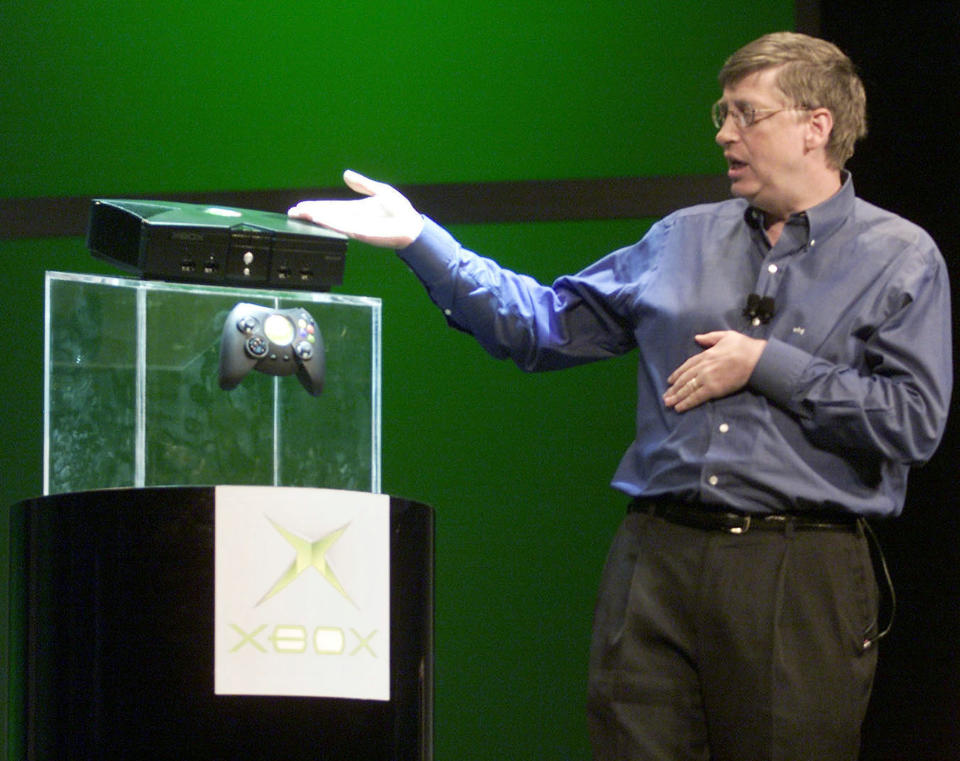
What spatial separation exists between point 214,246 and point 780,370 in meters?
0.97

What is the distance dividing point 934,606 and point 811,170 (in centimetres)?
108

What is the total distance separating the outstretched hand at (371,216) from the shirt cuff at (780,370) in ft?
2.23

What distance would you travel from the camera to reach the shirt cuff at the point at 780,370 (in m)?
2.43

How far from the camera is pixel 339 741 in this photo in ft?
→ 7.20

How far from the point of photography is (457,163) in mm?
3621

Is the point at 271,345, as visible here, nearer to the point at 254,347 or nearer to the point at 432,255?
the point at 254,347

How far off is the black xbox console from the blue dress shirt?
0.18m

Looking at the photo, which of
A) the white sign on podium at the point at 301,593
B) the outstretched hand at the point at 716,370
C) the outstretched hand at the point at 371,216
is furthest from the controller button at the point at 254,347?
the outstretched hand at the point at 716,370

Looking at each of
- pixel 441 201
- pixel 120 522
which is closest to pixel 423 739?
pixel 120 522

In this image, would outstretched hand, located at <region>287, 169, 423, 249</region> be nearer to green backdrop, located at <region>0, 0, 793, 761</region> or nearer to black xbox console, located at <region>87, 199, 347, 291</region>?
black xbox console, located at <region>87, 199, 347, 291</region>

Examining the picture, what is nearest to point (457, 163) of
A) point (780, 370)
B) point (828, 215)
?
point (828, 215)

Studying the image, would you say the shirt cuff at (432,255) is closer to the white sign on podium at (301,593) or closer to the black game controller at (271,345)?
the black game controller at (271,345)

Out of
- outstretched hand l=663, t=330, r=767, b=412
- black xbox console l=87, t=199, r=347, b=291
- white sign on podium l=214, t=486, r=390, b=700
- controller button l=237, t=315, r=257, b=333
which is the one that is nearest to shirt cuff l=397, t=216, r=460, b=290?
black xbox console l=87, t=199, r=347, b=291

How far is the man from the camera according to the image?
2.41 metres
